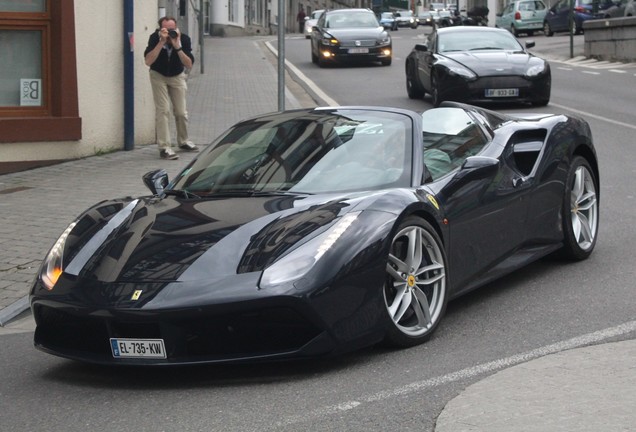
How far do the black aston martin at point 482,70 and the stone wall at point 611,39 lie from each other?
10.8 m

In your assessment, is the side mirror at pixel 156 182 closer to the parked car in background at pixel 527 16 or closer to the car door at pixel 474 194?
the car door at pixel 474 194

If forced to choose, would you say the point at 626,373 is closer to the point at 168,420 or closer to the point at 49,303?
the point at 168,420

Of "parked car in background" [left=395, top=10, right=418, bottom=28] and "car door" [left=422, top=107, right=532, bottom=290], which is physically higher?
"parked car in background" [left=395, top=10, right=418, bottom=28]

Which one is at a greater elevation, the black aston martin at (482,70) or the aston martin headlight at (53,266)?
the black aston martin at (482,70)

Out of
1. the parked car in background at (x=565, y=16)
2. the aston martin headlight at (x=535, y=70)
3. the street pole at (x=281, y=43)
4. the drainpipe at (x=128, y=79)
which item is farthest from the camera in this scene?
the parked car in background at (x=565, y=16)

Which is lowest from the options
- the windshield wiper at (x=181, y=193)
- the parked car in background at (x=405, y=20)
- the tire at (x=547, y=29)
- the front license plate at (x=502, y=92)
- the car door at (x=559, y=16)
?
the windshield wiper at (x=181, y=193)

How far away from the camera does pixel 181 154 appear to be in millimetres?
13969

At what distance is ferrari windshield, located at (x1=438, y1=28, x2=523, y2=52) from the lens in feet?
65.2

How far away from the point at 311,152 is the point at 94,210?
123 cm

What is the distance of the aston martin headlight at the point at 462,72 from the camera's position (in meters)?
18.3

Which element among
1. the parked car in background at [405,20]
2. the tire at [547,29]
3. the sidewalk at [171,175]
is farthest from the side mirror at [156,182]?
the parked car in background at [405,20]

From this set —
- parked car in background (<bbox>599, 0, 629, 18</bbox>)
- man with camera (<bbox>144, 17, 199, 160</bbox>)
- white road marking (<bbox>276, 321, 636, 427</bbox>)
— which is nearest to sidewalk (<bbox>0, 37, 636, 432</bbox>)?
white road marking (<bbox>276, 321, 636, 427</bbox>)

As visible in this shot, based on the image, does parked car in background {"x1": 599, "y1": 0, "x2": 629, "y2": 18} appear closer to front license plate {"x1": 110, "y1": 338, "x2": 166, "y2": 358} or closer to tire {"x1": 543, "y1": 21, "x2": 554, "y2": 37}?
tire {"x1": 543, "y1": 21, "x2": 554, "y2": 37}

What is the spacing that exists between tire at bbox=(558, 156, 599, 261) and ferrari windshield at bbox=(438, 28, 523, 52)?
12208 millimetres
